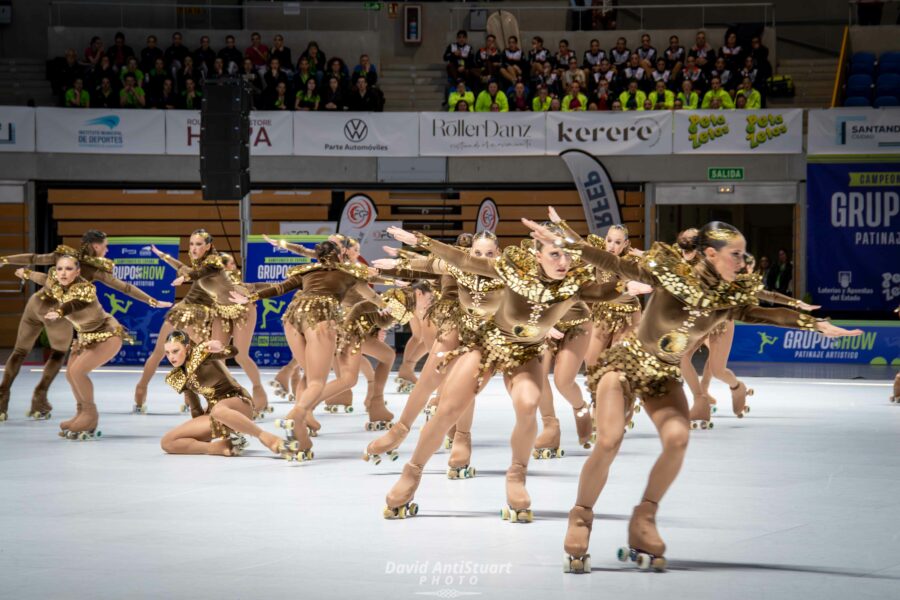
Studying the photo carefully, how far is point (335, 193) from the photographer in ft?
69.1

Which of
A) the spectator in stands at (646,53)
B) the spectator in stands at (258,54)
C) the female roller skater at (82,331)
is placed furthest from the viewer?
the spectator in stands at (258,54)

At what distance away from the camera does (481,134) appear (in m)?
20.2

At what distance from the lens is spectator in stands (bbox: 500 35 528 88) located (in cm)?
2066

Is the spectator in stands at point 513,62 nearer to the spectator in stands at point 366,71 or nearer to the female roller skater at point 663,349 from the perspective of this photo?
the spectator in stands at point 366,71

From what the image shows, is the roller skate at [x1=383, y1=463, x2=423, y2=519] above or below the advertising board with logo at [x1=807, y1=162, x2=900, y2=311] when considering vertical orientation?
below

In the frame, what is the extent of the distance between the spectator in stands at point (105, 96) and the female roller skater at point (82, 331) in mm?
10383

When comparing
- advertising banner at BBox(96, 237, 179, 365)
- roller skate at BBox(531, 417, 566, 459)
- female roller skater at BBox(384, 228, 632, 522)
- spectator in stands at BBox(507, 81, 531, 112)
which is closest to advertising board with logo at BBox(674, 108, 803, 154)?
spectator in stands at BBox(507, 81, 531, 112)

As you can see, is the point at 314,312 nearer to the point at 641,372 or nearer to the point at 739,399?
the point at 641,372

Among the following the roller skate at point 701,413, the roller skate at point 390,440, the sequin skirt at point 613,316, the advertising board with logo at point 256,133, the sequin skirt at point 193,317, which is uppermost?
the advertising board with logo at point 256,133

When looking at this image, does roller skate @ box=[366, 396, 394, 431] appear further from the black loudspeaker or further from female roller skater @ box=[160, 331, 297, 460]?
the black loudspeaker

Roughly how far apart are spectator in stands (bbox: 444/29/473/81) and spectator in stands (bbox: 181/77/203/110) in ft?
14.6

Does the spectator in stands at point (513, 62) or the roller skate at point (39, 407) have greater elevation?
the spectator in stands at point (513, 62)

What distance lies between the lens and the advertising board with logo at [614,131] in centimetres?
1973

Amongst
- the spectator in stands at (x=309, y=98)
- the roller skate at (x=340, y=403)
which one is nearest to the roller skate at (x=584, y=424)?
the roller skate at (x=340, y=403)
